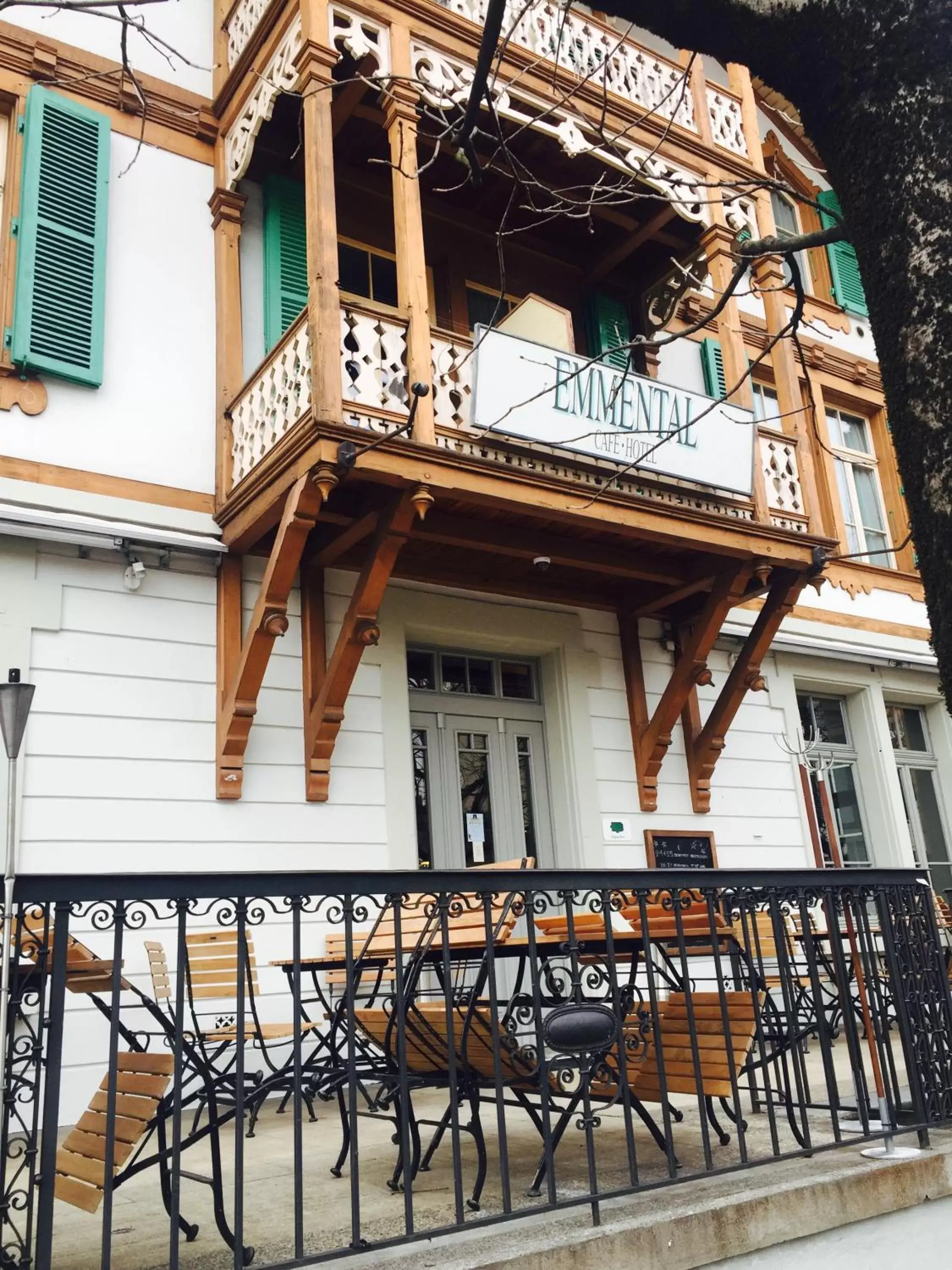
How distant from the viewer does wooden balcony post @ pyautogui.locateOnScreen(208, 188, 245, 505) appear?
294 inches

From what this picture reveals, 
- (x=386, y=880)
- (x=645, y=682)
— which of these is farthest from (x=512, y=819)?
(x=386, y=880)

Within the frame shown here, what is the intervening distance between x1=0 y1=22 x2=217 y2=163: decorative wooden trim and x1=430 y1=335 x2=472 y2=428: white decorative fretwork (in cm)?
248

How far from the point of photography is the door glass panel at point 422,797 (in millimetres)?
7930

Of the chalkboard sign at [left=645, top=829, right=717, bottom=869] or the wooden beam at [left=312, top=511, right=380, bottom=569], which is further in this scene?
the chalkboard sign at [left=645, top=829, right=717, bottom=869]

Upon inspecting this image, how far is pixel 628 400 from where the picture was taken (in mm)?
7719

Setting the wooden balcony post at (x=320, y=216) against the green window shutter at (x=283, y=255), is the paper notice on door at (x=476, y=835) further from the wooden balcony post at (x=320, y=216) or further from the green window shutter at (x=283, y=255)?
the green window shutter at (x=283, y=255)

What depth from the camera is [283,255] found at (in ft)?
26.5

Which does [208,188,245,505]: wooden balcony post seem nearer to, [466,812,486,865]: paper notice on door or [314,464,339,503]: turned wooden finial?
[314,464,339,503]: turned wooden finial

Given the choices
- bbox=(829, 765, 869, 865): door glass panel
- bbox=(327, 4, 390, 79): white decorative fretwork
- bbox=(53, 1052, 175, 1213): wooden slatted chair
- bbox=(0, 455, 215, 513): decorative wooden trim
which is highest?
bbox=(327, 4, 390, 79): white decorative fretwork

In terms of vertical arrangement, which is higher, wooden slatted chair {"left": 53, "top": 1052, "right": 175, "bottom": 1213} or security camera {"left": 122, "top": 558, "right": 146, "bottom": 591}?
security camera {"left": 122, "top": 558, "right": 146, "bottom": 591}

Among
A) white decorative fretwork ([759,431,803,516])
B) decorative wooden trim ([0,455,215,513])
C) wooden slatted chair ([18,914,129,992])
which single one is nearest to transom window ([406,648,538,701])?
decorative wooden trim ([0,455,215,513])

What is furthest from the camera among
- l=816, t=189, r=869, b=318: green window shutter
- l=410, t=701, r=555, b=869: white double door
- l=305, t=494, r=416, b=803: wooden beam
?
l=816, t=189, r=869, b=318: green window shutter

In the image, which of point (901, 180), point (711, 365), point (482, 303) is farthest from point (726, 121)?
point (901, 180)

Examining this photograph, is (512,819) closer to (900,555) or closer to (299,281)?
(299,281)
